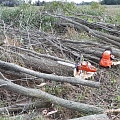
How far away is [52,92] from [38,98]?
1.94 ft

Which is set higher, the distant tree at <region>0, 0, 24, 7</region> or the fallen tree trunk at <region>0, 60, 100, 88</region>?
the distant tree at <region>0, 0, 24, 7</region>

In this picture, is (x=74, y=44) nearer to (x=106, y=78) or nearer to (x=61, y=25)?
(x=106, y=78)

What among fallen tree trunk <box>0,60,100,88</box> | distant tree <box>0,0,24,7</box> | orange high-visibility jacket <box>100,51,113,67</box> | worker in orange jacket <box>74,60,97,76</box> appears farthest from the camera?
distant tree <box>0,0,24,7</box>

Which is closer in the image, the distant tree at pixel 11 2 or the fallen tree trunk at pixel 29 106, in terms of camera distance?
the fallen tree trunk at pixel 29 106

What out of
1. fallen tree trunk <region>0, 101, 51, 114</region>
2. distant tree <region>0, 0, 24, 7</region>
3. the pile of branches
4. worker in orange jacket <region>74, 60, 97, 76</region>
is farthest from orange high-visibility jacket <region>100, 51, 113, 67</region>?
distant tree <region>0, 0, 24, 7</region>

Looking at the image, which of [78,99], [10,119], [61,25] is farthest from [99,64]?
[61,25]

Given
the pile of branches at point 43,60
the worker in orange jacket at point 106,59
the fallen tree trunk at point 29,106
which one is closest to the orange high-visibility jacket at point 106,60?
the worker in orange jacket at point 106,59

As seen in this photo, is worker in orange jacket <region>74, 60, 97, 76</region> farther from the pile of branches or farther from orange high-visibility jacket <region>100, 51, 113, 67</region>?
orange high-visibility jacket <region>100, 51, 113, 67</region>

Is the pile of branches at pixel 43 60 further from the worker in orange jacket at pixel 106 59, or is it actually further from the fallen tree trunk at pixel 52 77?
the worker in orange jacket at pixel 106 59

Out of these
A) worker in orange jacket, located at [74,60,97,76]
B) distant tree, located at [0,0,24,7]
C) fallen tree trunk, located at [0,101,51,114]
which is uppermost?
distant tree, located at [0,0,24,7]

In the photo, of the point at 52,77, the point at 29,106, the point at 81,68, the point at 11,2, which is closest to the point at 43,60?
→ the point at 81,68

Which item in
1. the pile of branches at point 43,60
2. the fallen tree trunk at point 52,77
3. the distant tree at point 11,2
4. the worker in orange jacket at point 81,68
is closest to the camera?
the pile of branches at point 43,60

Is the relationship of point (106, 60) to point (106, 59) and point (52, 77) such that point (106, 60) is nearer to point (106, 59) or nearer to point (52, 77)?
point (106, 59)

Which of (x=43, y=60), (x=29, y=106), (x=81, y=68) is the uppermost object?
(x=43, y=60)
